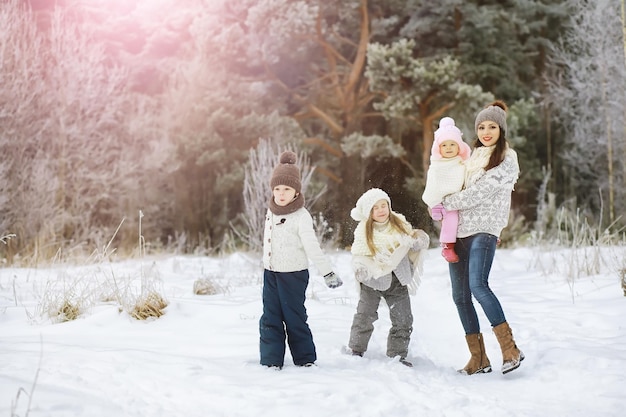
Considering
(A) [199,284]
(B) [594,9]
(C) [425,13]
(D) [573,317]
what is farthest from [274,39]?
(D) [573,317]

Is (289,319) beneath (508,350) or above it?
above

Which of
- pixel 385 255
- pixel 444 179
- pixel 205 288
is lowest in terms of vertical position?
pixel 205 288

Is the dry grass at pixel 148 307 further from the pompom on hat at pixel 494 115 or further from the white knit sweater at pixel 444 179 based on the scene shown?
the pompom on hat at pixel 494 115

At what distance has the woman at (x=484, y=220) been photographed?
12.6 ft

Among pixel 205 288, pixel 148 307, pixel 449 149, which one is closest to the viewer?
pixel 449 149

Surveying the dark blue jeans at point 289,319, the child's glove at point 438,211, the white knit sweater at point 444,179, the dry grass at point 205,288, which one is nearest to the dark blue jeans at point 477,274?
the child's glove at point 438,211

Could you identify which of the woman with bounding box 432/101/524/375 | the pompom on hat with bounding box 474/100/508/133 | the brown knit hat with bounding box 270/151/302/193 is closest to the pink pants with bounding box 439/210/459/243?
the woman with bounding box 432/101/524/375

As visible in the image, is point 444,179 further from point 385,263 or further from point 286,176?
point 286,176

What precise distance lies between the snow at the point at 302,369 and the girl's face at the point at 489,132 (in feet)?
4.59

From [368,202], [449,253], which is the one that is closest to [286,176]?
[368,202]

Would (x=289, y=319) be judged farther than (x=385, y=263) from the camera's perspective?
No

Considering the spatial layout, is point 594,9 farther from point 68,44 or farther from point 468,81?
point 68,44

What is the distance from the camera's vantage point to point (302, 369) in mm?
3785

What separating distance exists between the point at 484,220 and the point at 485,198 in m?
0.13
